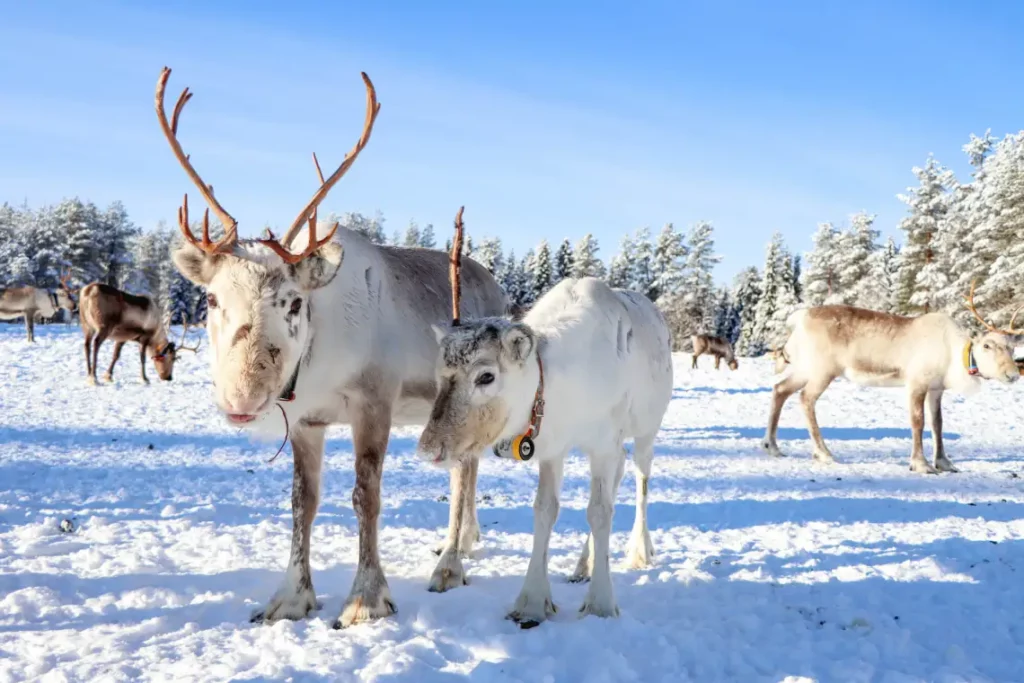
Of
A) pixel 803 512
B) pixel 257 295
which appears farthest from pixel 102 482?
pixel 803 512

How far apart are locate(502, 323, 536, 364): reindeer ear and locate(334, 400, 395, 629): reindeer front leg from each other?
3.46 ft

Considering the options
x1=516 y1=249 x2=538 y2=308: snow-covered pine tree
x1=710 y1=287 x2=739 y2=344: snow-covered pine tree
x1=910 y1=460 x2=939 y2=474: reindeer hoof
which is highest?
x1=516 y1=249 x2=538 y2=308: snow-covered pine tree

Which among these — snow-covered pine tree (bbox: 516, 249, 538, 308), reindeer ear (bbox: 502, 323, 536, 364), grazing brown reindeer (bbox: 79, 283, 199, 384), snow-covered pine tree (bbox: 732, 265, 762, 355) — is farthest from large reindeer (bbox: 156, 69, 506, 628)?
snow-covered pine tree (bbox: 516, 249, 538, 308)

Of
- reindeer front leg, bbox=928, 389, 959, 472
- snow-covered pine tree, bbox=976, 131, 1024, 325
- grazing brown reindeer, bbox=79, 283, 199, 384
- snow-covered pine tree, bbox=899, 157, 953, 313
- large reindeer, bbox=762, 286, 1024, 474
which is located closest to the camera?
reindeer front leg, bbox=928, 389, 959, 472

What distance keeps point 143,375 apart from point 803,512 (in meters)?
16.4

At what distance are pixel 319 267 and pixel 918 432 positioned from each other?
10.5 meters

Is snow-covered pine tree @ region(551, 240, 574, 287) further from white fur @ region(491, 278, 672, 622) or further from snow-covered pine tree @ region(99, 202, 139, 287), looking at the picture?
white fur @ region(491, 278, 672, 622)

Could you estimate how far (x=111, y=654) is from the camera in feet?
11.4

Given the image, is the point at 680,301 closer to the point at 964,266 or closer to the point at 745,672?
the point at 964,266

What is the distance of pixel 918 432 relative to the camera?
10.8 meters

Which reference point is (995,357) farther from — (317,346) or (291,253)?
(291,253)

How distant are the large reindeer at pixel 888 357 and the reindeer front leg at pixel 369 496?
356 inches

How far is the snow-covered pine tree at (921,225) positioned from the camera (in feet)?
133

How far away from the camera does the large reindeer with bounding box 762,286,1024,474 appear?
1147 cm
